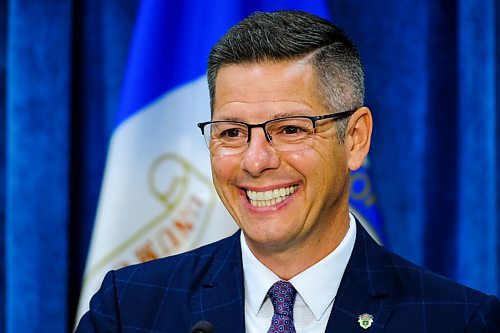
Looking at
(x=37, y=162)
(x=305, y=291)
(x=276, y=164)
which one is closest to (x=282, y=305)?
(x=305, y=291)

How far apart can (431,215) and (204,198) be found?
2.65 ft

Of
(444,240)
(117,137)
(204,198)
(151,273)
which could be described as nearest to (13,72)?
(117,137)

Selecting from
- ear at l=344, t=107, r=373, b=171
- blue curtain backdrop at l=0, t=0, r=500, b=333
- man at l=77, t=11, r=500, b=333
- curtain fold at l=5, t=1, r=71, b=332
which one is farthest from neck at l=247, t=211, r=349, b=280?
curtain fold at l=5, t=1, r=71, b=332

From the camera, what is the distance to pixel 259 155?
161 cm

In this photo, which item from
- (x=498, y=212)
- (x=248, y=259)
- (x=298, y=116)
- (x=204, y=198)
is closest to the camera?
(x=298, y=116)

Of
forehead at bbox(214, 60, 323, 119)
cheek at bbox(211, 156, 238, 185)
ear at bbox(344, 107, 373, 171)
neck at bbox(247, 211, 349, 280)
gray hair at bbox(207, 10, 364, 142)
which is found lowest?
neck at bbox(247, 211, 349, 280)

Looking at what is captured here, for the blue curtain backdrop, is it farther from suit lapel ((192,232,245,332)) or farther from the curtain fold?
suit lapel ((192,232,245,332))

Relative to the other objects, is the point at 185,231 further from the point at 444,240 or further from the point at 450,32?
the point at 450,32

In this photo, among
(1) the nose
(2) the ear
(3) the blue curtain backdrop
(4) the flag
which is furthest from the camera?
(3) the blue curtain backdrop

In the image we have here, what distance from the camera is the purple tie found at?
1.63m

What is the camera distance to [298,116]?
163 cm

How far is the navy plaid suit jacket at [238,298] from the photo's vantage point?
1660 mm

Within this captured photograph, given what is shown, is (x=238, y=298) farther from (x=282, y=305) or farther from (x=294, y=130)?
(x=294, y=130)

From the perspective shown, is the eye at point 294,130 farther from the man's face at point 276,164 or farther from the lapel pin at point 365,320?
the lapel pin at point 365,320
